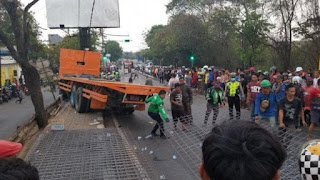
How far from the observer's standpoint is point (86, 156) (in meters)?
5.89

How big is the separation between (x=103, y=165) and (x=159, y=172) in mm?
1037

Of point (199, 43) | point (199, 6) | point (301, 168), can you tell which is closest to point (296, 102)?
point (301, 168)

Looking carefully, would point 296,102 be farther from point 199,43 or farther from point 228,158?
point 199,43

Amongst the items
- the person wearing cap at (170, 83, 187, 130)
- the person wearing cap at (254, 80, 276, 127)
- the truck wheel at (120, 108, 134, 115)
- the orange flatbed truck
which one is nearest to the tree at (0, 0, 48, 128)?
the orange flatbed truck

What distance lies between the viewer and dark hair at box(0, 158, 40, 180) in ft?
5.21

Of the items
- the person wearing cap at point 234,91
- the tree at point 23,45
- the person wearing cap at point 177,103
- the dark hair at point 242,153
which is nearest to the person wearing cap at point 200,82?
the person wearing cap at point 234,91

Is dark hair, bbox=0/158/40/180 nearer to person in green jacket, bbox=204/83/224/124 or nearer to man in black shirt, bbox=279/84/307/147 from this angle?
man in black shirt, bbox=279/84/307/147

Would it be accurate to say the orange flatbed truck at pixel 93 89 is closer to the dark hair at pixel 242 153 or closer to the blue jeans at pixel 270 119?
the blue jeans at pixel 270 119

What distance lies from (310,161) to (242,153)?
1.81 ft

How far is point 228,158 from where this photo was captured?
4.51 feet

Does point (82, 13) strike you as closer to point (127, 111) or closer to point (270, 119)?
point (127, 111)

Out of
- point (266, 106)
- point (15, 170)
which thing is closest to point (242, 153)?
point (15, 170)

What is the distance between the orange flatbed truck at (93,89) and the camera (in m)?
9.44

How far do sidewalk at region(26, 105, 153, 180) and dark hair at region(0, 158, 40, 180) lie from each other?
3.27m
